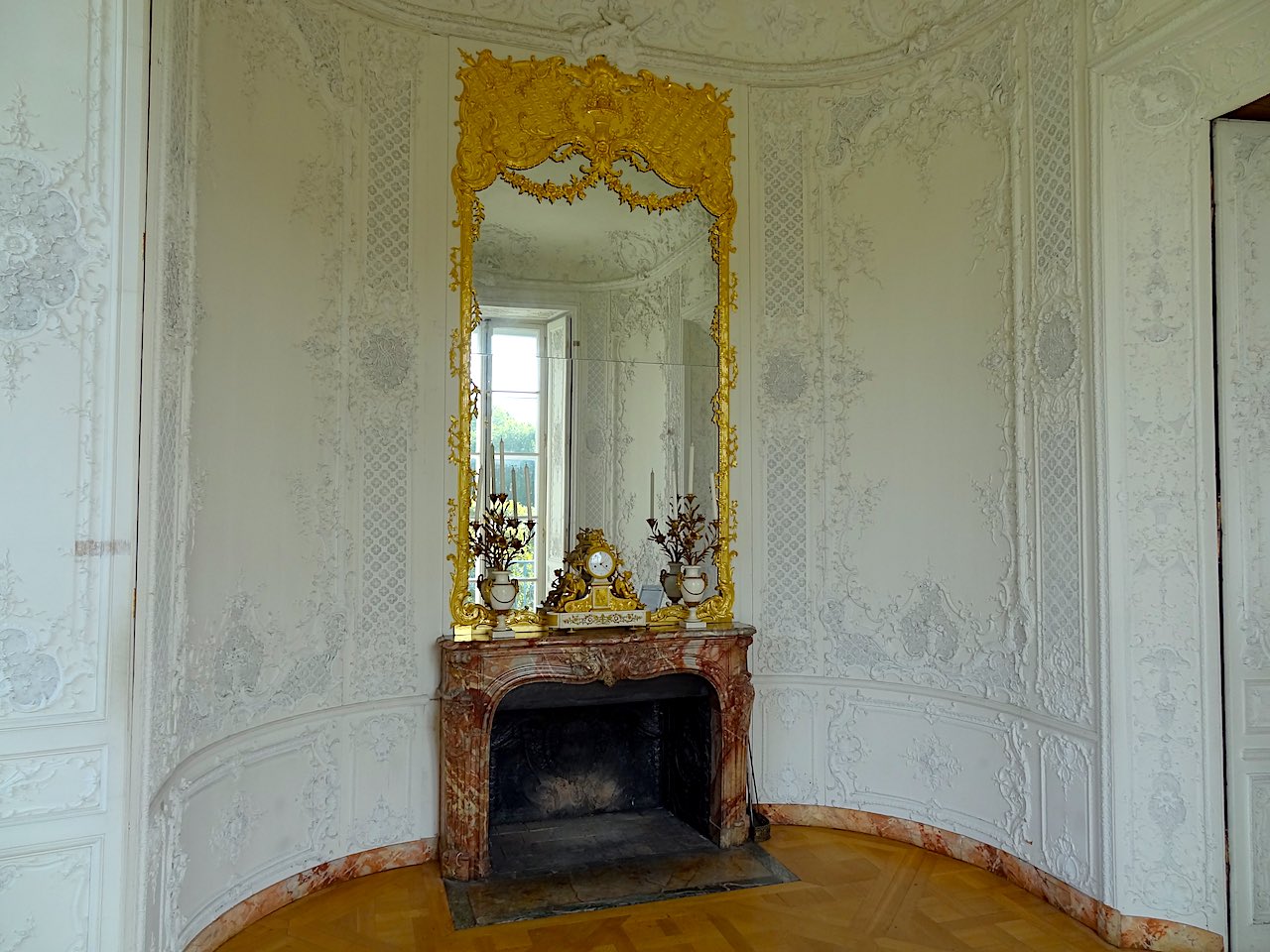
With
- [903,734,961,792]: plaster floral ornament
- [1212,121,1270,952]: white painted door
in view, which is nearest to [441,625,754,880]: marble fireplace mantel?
[903,734,961,792]: plaster floral ornament

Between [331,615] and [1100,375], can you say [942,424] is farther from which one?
[331,615]

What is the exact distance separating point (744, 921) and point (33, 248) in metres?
3.45

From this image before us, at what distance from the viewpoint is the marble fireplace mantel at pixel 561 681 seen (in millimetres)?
4164

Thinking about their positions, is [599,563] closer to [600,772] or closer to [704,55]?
[600,772]

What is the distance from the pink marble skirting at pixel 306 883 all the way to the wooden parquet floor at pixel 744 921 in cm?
4

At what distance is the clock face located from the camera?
461cm

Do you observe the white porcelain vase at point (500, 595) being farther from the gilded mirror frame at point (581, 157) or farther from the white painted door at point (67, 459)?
the white painted door at point (67, 459)

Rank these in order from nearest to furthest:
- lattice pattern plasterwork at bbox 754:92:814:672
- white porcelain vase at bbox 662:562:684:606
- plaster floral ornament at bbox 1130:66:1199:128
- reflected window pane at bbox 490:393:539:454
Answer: plaster floral ornament at bbox 1130:66:1199:128 → reflected window pane at bbox 490:393:539:454 → white porcelain vase at bbox 662:562:684:606 → lattice pattern plasterwork at bbox 754:92:814:672

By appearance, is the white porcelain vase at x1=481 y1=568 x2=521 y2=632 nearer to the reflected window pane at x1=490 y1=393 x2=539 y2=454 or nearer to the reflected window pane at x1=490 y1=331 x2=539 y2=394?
the reflected window pane at x1=490 y1=393 x2=539 y2=454

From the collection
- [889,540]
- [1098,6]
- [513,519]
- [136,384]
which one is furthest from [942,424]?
[136,384]

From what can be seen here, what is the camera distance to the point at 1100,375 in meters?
3.62

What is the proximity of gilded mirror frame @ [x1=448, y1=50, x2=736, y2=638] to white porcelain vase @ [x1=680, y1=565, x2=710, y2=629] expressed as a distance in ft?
→ 0.27

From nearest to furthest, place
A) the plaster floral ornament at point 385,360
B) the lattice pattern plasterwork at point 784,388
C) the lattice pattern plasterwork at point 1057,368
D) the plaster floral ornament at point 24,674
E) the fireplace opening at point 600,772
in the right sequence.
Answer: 1. the plaster floral ornament at point 24,674
2. the lattice pattern plasterwork at point 1057,368
3. the plaster floral ornament at point 385,360
4. the fireplace opening at point 600,772
5. the lattice pattern plasterwork at point 784,388

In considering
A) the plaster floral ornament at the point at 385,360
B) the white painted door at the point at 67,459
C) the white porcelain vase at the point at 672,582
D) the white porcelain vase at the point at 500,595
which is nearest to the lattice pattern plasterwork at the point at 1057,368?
the white porcelain vase at the point at 672,582
